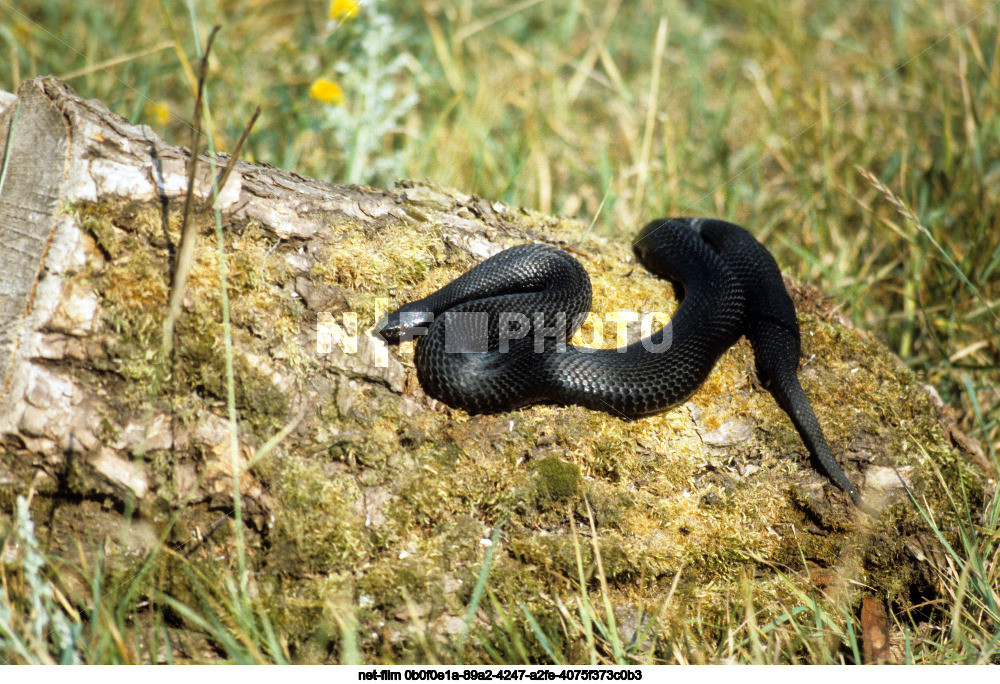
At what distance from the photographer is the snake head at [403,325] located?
3645 mm

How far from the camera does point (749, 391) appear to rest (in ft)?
12.8

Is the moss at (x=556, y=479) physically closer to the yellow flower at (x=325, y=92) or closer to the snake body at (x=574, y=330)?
the snake body at (x=574, y=330)

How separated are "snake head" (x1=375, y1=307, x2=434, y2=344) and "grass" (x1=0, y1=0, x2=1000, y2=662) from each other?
1279 millimetres

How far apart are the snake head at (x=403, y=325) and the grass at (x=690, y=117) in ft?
4.20

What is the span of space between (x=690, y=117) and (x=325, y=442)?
5.51 metres

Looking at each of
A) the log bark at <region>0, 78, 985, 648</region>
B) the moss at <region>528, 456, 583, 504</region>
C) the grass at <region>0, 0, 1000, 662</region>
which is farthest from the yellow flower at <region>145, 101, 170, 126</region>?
the moss at <region>528, 456, 583, 504</region>

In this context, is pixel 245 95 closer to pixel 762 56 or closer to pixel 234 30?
pixel 234 30

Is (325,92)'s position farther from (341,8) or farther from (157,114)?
(157,114)

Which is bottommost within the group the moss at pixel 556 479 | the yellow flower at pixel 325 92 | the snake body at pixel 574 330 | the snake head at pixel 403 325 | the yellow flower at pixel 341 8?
the moss at pixel 556 479

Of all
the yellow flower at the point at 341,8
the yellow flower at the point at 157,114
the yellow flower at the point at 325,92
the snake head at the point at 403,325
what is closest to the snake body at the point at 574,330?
the snake head at the point at 403,325

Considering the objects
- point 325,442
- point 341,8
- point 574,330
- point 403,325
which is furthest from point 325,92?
point 325,442

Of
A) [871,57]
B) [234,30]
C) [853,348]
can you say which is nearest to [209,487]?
[853,348]

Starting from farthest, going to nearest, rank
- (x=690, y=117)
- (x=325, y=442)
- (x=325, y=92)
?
(x=690, y=117) → (x=325, y=92) → (x=325, y=442)

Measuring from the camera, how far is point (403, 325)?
3715mm
